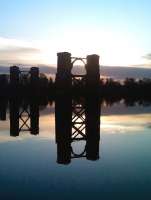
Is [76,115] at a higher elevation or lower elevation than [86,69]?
lower

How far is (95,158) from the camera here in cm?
1661

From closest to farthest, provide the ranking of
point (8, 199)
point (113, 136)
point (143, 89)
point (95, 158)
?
point (8, 199) < point (95, 158) < point (113, 136) < point (143, 89)

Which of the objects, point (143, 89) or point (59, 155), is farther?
point (143, 89)

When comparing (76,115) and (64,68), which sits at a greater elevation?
(64,68)

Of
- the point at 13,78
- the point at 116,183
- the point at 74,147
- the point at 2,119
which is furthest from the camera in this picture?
the point at 13,78

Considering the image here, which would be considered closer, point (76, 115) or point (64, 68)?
point (76, 115)

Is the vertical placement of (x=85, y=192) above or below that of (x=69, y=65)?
below

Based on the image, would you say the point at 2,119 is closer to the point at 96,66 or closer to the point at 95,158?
the point at 96,66

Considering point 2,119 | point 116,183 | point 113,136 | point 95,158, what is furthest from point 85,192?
point 2,119

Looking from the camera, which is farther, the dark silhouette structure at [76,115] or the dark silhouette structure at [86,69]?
the dark silhouette structure at [86,69]

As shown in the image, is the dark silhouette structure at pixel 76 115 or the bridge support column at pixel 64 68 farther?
the bridge support column at pixel 64 68

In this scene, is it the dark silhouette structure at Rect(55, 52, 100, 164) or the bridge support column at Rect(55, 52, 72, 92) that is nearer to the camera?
the dark silhouette structure at Rect(55, 52, 100, 164)

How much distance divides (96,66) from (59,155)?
12890 millimetres

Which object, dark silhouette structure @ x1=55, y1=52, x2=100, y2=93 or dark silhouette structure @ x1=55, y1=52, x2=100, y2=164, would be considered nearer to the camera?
dark silhouette structure @ x1=55, y1=52, x2=100, y2=164
